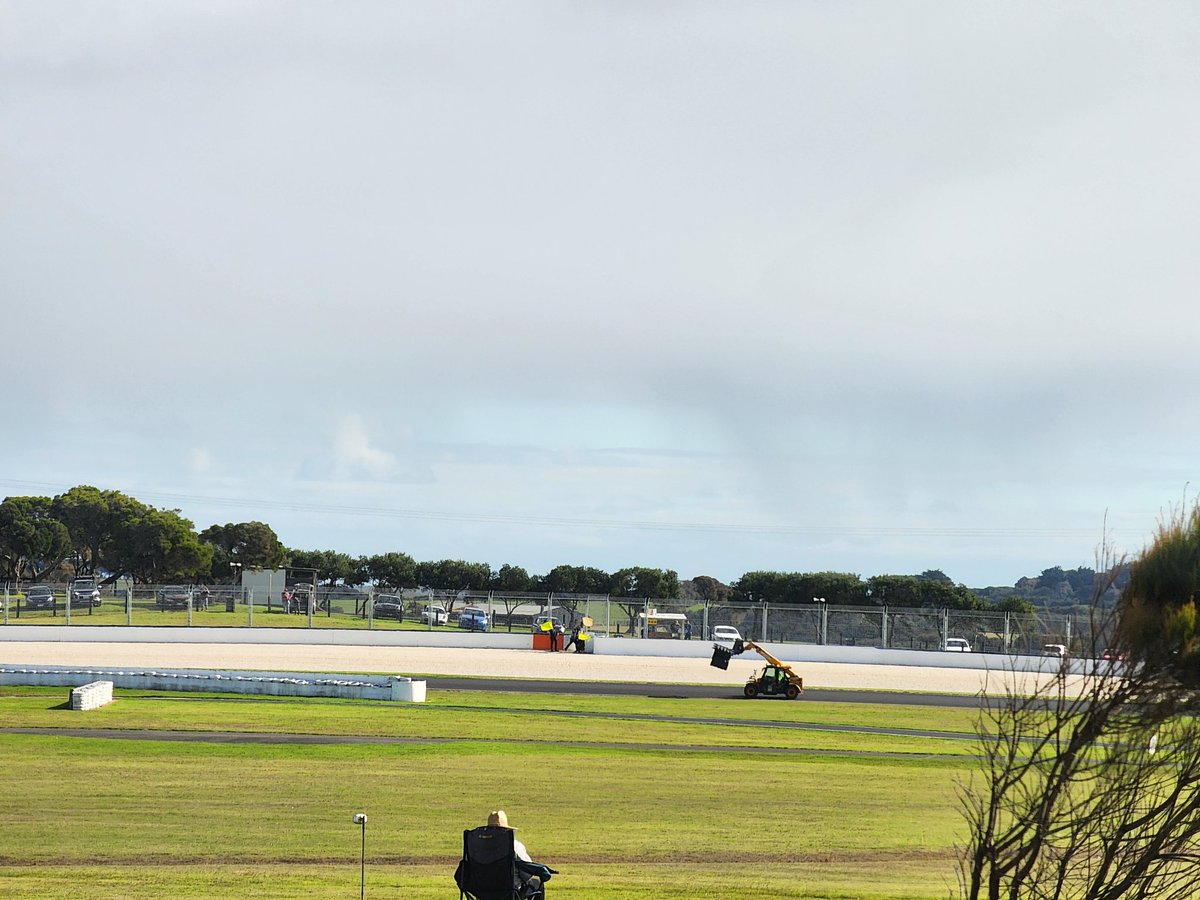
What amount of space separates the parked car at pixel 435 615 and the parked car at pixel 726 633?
15.5m

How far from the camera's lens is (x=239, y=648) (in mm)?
56000

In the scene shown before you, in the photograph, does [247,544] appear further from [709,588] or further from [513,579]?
[709,588]

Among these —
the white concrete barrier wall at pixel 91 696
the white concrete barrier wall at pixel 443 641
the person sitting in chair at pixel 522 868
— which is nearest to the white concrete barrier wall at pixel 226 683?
the white concrete barrier wall at pixel 91 696

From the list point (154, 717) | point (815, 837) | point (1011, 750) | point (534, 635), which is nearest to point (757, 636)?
point (534, 635)

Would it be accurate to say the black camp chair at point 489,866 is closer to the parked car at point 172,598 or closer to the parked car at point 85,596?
the parked car at point 172,598

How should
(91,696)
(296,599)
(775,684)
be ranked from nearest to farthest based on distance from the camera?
(91,696)
(775,684)
(296,599)

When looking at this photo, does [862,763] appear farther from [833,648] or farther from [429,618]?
[429,618]

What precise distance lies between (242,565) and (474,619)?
6000 cm

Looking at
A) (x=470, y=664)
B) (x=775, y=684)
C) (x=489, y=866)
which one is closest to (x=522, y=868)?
(x=489, y=866)

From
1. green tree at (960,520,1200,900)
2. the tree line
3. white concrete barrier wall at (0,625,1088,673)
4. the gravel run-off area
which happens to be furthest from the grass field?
the tree line

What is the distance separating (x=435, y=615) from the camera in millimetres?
68500

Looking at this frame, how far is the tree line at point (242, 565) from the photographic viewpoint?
360ft

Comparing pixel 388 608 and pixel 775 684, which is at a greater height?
pixel 388 608

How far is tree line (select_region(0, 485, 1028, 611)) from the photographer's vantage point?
110 meters
